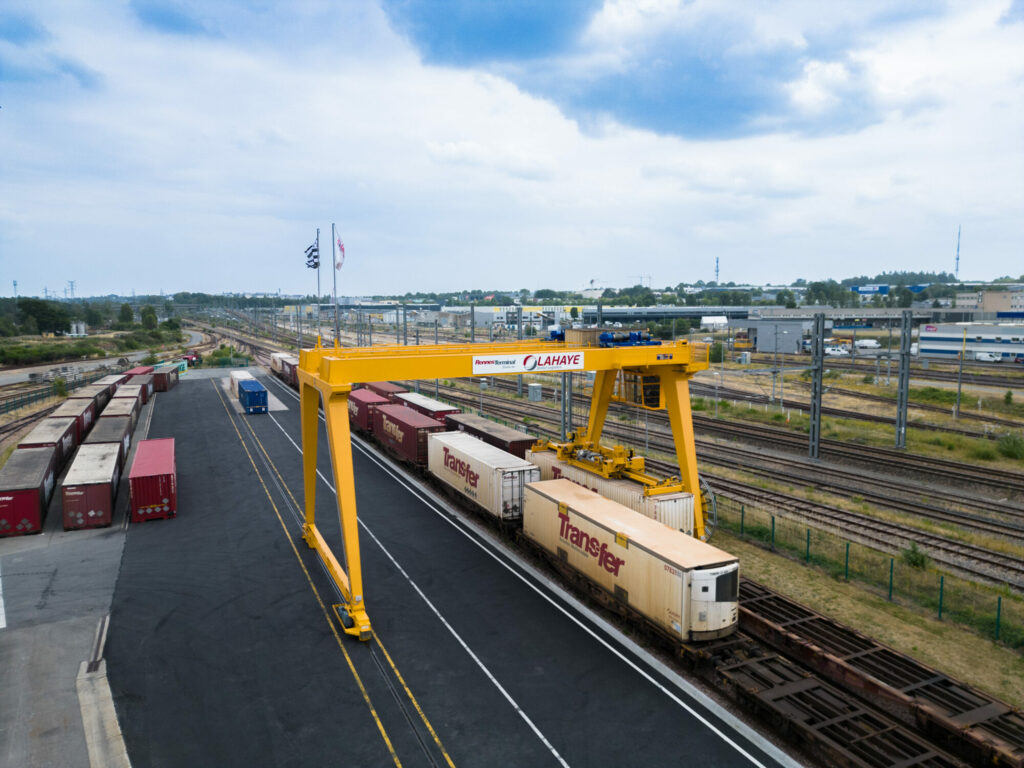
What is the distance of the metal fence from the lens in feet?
62.0

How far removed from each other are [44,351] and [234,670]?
108 metres

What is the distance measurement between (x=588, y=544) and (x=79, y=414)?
128 feet

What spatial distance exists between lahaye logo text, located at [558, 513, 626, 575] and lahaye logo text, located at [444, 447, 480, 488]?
649 cm

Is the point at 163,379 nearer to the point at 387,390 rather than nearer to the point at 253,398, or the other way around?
the point at 253,398

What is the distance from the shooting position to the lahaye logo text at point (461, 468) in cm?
2734

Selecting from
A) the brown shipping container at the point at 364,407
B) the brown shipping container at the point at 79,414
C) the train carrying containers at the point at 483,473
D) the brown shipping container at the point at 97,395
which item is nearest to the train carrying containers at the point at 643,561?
the train carrying containers at the point at 483,473

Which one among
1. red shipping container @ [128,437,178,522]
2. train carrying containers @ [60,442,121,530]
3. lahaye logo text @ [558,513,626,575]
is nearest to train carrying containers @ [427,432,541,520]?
lahaye logo text @ [558,513,626,575]

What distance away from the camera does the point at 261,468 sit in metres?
37.4

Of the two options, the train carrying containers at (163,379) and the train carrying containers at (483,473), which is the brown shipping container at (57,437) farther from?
the train carrying containers at (163,379)

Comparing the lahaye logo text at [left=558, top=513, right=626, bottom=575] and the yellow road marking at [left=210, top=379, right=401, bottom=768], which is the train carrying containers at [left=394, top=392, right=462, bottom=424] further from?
the lahaye logo text at [left=558, top=513, right=626, bottom=575]

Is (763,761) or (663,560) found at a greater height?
(663,560)

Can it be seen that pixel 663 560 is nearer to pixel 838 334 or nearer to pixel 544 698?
pixel 544 698

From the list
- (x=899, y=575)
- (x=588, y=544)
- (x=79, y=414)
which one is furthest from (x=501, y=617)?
(x=79, y=414)

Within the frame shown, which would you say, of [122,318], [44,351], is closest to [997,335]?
[44,351]
